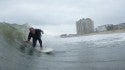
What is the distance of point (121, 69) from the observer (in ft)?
36.7

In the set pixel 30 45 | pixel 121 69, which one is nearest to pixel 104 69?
pixel 121 69

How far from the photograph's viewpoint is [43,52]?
69.7 ft

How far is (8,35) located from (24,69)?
13.4 meters

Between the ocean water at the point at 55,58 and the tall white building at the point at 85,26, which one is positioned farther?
the tall white building at the point at 85,26

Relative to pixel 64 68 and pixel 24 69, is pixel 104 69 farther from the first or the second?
pixel 24 69

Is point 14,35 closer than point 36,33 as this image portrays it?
No

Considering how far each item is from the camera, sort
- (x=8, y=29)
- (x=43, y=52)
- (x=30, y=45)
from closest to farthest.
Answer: (x=43, y=52), (x=30, y=45), (x=8, y=29)

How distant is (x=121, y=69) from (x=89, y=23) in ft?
373

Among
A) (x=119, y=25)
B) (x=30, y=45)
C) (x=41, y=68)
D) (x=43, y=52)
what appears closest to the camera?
(x=41, y=68)

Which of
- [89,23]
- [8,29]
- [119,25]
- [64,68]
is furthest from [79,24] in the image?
[64,68]

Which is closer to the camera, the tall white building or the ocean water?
the ocean water

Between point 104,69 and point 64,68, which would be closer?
point 104,69

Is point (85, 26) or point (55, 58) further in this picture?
point (85, 26)

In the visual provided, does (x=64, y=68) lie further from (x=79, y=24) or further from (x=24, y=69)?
(x=79, y=24)
